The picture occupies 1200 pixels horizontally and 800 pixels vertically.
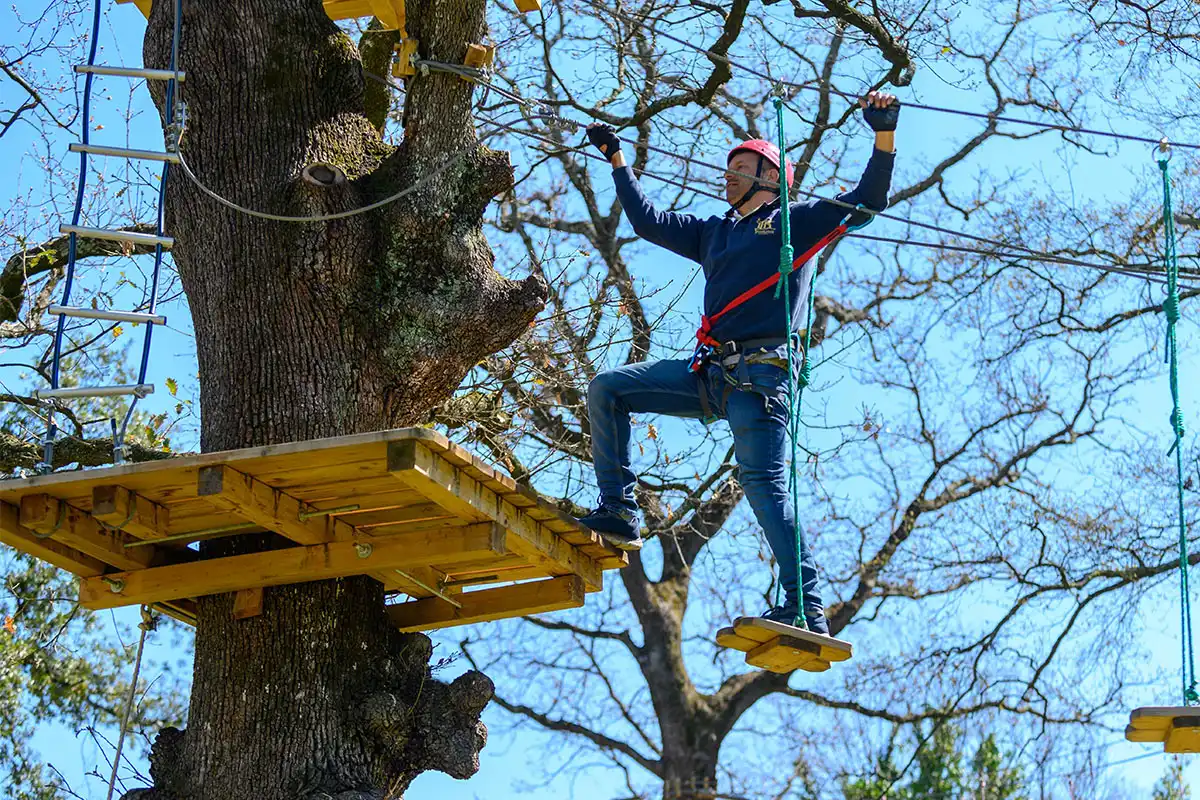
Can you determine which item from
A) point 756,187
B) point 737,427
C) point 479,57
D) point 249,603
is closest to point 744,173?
point 756,187

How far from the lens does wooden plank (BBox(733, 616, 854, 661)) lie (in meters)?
4.80

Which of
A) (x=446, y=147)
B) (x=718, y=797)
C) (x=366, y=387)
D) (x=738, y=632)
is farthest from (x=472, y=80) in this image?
(x=718, y=797)

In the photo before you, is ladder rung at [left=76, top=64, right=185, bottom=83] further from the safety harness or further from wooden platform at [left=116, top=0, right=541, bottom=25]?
the safety harness

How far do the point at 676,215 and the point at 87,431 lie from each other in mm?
4355

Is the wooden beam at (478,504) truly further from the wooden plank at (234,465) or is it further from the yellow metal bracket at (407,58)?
the yellow metal bracket at (407,58)

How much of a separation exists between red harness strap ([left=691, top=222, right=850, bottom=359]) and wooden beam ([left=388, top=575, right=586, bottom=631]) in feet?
3.65

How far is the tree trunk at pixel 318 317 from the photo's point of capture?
5227mm

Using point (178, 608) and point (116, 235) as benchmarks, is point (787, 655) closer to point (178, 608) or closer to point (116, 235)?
point (178, 608)

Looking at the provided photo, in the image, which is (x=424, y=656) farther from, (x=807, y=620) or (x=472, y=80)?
(x=472, y=80)

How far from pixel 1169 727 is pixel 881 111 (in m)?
2.26

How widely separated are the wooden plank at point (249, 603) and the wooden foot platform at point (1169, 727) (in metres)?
2.98

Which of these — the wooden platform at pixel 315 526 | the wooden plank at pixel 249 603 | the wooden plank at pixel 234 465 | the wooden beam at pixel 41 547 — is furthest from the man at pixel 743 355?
the wooden beam at pixel 41 547

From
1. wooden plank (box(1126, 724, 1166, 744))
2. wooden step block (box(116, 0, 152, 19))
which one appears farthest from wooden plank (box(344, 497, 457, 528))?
wooden step block (box(116, 0, 152, 19))

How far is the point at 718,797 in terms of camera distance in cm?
1421
